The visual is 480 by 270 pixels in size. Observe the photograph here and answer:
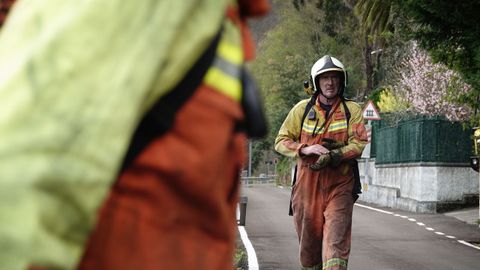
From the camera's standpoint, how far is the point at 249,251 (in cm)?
1344

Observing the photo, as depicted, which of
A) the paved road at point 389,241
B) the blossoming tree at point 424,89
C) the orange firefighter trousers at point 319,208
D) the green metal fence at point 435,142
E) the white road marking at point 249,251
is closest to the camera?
the orange firefighter trousers at point 319,208

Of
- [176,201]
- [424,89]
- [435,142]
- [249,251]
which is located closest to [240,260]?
[249,251]

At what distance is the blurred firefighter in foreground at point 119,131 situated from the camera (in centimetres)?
115

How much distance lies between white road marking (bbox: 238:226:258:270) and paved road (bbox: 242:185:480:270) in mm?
93

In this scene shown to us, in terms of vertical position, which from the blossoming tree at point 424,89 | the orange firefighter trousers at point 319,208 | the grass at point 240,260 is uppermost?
the blossoming tree at point 424,89

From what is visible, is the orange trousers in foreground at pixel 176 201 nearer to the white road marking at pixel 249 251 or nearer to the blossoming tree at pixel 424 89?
the white road marking at pixel 249 251

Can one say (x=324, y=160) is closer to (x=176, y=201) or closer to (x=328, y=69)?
(x=328, y=69)

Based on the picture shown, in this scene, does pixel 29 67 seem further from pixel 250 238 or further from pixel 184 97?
pixel 250 238

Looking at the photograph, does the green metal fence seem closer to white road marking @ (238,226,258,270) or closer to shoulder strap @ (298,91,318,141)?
white road marking @ (238,226,258,270)

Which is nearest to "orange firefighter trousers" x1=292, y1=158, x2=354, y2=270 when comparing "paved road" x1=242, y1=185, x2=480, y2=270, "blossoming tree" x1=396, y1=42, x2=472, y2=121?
"paved road" x1=242, y1=185, x2=480, y2=270

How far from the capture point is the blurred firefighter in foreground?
3.76 feet

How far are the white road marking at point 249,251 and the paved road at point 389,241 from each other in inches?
3.7

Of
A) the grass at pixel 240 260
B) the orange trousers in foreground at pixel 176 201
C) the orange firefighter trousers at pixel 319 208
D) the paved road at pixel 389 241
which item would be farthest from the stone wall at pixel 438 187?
the orange trousers in foreground at pixel 176 201

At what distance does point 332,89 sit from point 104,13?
22.4 ft
